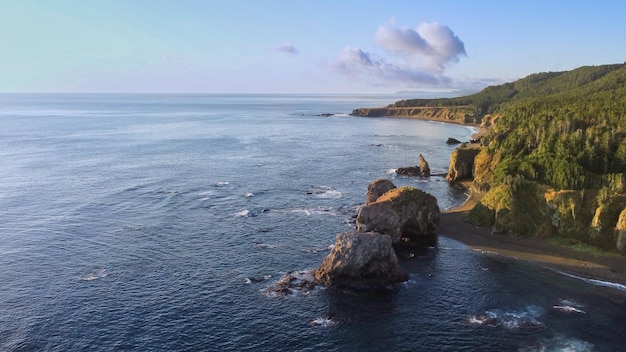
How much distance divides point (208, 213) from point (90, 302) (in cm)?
4400

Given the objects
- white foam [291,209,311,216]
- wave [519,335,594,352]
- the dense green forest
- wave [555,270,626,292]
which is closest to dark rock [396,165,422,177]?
the dense green forest

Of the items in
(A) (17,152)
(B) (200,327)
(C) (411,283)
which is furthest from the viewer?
(A) (17,152)

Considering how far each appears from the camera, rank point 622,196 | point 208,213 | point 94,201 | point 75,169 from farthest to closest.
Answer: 1. point 75,169
2. point 94,201
3. point 208,213
4. point 622,196

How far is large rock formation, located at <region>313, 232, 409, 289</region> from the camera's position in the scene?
248 ft

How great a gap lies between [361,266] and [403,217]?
23047 mm

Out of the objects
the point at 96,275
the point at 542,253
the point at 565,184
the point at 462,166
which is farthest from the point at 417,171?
the point at 96,275

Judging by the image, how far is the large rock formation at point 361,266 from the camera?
2972 inches

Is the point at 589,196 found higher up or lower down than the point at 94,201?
higher up

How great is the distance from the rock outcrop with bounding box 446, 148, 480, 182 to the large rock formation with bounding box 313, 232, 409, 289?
254 feet

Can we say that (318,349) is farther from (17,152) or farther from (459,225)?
(17,152)

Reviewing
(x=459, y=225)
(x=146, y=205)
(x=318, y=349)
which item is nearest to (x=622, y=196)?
(x=459, y=225)

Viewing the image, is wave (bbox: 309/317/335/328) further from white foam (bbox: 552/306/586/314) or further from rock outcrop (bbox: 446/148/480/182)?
rock outcrop (bbox: 446/148/480/182)

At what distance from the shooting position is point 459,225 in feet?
340

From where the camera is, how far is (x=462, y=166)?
146750 millimetres
